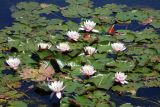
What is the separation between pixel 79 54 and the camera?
4.46 metres

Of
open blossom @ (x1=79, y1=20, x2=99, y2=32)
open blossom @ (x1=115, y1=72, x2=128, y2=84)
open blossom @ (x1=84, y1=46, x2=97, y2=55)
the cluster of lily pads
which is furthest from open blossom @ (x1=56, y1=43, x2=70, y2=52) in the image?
open blossom @ (x1=115, y1=72, x2=128, y2=84)

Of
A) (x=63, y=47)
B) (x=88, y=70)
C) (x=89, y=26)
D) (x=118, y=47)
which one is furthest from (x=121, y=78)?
(x=89, y=26)

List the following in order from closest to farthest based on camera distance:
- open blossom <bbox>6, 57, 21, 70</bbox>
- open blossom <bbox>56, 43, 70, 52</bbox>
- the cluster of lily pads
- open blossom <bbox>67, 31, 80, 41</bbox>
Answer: the cluster of lily pads
open blossom <bbox>6, 57, 21, 70</bbox>
open blossom <bbox>56, 43, 70, 52</bbox>
open blossom <bbox>67, 31, 80, 41</bbox>

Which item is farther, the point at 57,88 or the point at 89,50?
the point at 89,50

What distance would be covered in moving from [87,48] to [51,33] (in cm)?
77

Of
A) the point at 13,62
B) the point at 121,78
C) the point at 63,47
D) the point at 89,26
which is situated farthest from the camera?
the point at 89,26

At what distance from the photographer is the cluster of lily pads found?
3908mm

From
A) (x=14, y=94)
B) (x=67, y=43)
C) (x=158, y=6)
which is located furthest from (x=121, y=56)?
(x=158, y=6)

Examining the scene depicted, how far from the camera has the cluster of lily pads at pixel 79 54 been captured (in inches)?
154

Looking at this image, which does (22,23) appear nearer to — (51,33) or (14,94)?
(51,33)

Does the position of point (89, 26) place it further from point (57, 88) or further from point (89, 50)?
point (57, 88)

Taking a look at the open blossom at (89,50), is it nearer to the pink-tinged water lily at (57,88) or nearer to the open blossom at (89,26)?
the open blossom at (89,26)

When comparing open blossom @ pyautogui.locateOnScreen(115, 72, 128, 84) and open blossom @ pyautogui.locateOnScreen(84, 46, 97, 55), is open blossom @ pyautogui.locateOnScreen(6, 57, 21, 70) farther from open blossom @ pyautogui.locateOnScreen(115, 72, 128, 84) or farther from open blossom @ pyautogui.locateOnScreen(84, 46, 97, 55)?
open blossom @ pyautogui.locateOnScreen(115, 72, 128, 84)

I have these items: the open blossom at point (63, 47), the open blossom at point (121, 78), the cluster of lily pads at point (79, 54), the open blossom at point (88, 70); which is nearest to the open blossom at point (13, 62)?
the cluster of lily pads at point (79, 54)
